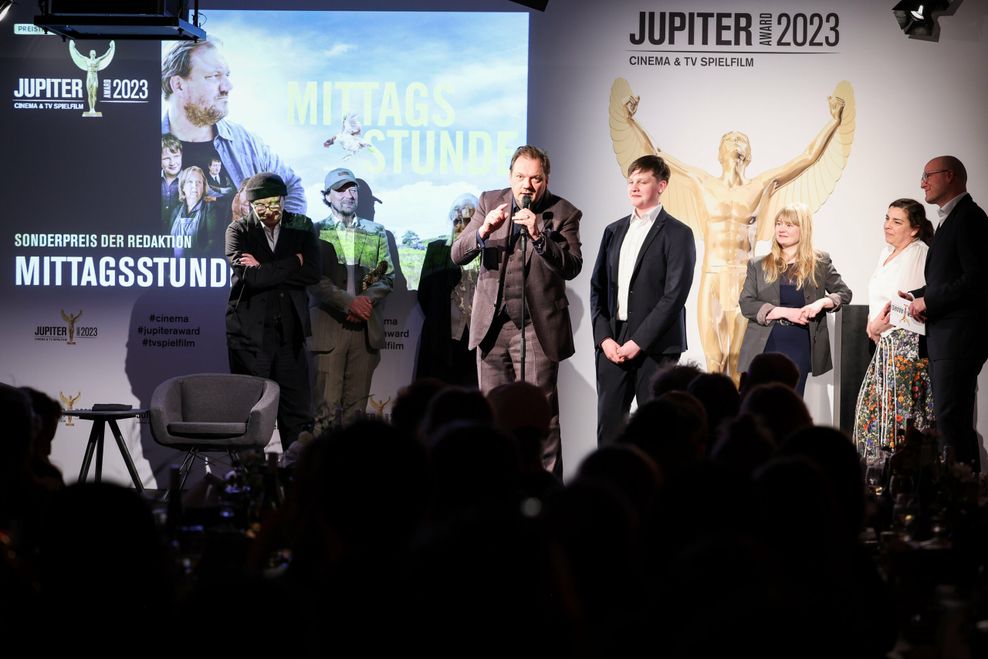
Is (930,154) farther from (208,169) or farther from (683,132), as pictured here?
(208,169)

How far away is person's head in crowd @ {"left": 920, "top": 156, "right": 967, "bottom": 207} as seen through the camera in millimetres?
6855

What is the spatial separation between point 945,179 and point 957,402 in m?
1.33

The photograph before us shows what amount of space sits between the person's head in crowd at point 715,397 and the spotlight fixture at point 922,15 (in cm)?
456

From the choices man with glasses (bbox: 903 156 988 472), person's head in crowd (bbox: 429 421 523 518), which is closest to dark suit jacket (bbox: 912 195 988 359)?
man with glasses (bbox: 903 156 988 472)

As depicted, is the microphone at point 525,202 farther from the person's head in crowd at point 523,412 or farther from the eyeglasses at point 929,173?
the eyeglasses at point 929,173

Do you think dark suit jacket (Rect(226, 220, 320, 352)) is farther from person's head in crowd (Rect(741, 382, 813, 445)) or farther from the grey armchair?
person's head in crowd (Rect(741, 382, 813, 445))

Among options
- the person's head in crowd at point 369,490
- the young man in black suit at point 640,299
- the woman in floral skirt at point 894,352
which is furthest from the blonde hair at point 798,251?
the person's head in crowd at point 369,490

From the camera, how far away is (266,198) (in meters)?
7.43

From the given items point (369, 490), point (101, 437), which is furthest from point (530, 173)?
point (369, 490)

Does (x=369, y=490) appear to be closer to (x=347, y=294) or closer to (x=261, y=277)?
(x=261, y=277)

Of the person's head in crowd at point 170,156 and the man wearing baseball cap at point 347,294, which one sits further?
the person's head in crowd at point 170,156

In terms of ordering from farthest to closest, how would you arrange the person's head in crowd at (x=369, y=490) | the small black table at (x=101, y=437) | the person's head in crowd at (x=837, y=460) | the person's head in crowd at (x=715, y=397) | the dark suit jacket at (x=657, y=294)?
1. the small black table at (x=101, y=437)
2. the dark suit jacket at (x=657, y=294)
3. the person's head in crowd at (x=715, y=397)
4. the person's head in crowd at (x=837, y=460)
5. the person's head in crowd at (x=369, y=490)

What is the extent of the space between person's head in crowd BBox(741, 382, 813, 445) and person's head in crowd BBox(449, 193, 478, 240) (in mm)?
4531

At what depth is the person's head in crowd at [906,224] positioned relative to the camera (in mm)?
7234
